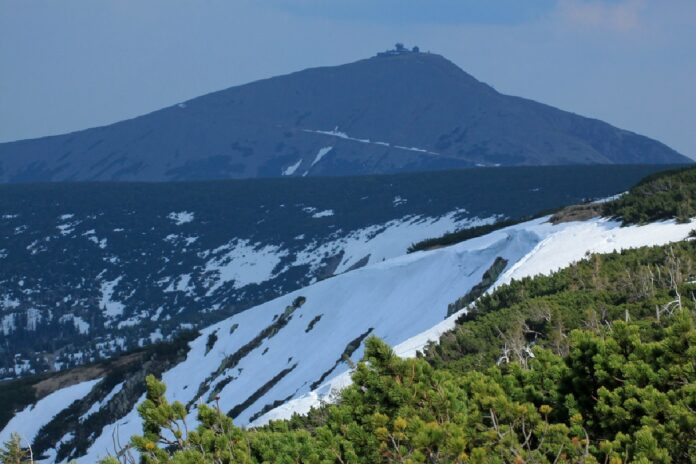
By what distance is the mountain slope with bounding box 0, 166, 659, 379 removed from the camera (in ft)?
315

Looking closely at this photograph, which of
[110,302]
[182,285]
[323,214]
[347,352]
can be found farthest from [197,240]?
[347,352]

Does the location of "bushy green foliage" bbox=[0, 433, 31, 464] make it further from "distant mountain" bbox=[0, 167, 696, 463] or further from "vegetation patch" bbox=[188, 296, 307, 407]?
"vegetation patch" bbox=[188, 296, 307, 407]

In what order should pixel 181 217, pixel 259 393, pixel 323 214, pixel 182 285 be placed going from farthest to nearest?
pixel 181 217 < pixel 323 214 < pixel 182 285 < pixel 259 393

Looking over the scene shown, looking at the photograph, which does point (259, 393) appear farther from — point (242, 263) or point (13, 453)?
point (242, 263)

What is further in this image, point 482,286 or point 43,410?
point 43,410

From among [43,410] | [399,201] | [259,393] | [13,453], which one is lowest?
[259,393]

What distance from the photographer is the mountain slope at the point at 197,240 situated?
3775 inches

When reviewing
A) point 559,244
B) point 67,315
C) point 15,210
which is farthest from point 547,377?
point 15,210

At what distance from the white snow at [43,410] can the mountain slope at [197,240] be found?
3672 centimetres

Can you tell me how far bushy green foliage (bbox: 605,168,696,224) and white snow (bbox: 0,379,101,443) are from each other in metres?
24.2

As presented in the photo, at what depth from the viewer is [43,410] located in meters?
42.0

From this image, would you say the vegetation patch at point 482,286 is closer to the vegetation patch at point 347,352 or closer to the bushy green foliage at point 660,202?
the vegetation patch at point 347,352

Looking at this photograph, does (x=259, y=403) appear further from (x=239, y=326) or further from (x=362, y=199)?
(x=362, y=199)

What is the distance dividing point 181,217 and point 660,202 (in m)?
115
